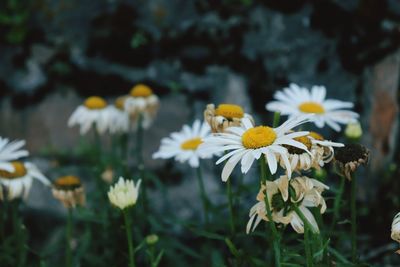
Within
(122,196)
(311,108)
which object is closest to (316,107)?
(311,108)

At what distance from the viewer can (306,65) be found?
2465 mm

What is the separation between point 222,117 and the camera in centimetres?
157

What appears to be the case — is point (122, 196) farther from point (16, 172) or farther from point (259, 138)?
point (16, 172)

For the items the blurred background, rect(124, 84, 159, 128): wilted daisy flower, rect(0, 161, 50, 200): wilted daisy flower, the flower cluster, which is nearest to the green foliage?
the blurred background

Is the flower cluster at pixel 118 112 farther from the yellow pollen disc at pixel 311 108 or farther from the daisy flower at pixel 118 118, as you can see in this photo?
the yellow pollen disc at pixel 311 108

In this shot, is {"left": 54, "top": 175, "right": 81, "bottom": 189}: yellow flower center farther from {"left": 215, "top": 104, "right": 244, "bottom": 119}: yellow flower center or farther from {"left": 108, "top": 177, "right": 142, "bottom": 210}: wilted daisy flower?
{"left": 215, "top": 104, "right": 244, "bottom": 119}: yellow flower center

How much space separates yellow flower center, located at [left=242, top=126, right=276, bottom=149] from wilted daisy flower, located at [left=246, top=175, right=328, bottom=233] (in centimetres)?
9

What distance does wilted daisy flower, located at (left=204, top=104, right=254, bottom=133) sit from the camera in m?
1.56

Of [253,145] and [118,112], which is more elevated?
[118,112]

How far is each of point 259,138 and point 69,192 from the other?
78cm

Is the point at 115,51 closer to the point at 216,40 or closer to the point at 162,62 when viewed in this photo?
the point at 162,62

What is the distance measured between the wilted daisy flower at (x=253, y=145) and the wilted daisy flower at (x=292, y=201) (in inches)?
3.0

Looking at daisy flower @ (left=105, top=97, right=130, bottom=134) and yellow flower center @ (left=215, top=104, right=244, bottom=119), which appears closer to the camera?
yellow flower center @ (left=215, top=104, right=244, bottom=119)

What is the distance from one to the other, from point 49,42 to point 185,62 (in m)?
0.64
